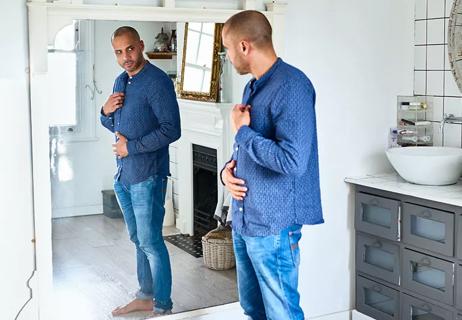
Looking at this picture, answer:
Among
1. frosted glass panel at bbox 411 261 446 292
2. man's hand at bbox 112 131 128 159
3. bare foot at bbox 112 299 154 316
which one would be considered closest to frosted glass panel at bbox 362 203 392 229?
frosted glass panel at bbox 411 261 446 292

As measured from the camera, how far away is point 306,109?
226cm

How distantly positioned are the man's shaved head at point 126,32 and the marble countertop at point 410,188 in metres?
1.35

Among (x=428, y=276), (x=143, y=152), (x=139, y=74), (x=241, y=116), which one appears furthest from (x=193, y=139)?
(x=428, y=276)

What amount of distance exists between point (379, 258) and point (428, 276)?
0.34 m

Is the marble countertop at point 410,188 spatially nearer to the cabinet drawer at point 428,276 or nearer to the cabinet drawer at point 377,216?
the cabinet drawer at point 377,216

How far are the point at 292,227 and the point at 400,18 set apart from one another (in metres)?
1.64

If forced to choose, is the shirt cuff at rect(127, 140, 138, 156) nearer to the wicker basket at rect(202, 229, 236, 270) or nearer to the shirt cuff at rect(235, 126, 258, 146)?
the wicker basket at rect(202, 229, 236, 270)

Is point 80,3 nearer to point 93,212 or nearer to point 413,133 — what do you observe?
point 93,212

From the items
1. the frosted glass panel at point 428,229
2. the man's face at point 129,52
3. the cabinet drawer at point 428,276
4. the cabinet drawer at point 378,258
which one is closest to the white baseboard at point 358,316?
the cabinet drawer at point 378,258

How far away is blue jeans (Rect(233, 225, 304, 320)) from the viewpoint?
239 cm

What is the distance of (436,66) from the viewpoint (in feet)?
11.3

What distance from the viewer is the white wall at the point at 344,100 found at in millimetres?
3330

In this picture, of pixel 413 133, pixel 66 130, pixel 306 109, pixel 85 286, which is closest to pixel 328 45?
pixel 413 133

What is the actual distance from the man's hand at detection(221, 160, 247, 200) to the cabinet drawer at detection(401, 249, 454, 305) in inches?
43.1
